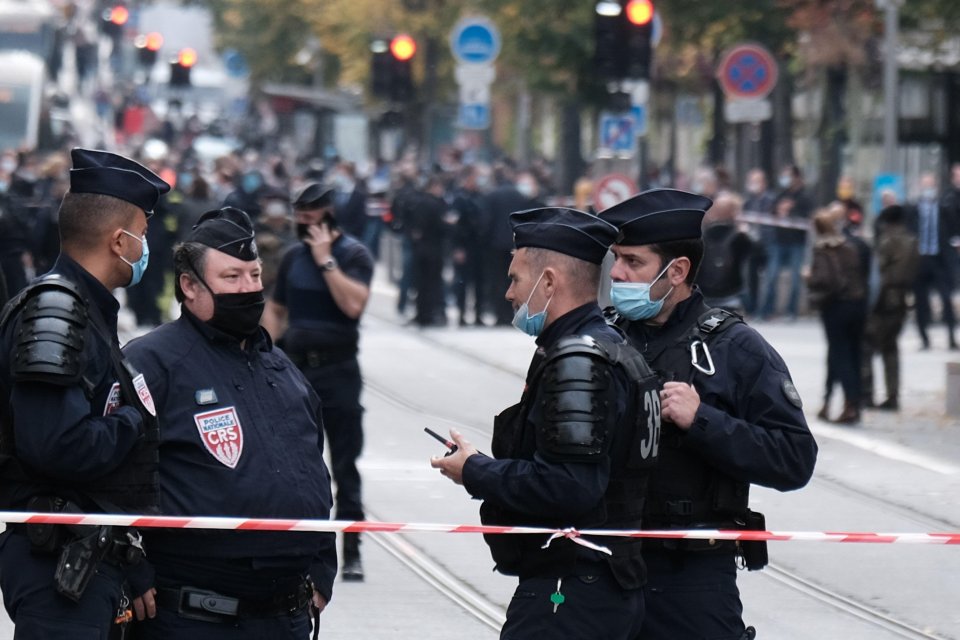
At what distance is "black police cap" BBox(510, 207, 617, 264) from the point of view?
4.88m

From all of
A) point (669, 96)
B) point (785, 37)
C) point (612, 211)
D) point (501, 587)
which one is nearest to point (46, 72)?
point (669, 96)

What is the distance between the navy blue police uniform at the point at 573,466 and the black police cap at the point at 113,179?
0.97 meters

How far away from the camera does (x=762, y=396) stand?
5336mm

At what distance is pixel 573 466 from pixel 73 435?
1195 millimetres

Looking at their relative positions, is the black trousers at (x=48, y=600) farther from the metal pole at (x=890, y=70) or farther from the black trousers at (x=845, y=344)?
the metal pole at (x=890, y=70)

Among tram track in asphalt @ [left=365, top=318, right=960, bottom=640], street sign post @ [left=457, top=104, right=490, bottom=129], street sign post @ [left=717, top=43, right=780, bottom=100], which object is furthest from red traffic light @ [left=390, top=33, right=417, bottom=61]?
tram track in asphalt @ [left=365, top=318, right=960, bottom=640]

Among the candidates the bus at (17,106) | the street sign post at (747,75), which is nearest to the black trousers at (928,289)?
the street sign post at (747,75)

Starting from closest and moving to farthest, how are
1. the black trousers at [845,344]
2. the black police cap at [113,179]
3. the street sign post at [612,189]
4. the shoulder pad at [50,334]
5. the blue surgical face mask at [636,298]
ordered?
the shoulder pad at [50,334] → the black police cap at [113,179] → the blue surgical face mask at [636,298] → the black trousers at [845,344] → the street sign post at [612,189]

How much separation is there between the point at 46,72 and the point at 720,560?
3746cm

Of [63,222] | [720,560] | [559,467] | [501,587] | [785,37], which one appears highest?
[785,37]

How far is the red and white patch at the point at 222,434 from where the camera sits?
196 inches

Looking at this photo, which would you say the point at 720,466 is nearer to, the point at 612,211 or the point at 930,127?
the point at 612,211

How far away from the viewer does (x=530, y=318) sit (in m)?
4.93

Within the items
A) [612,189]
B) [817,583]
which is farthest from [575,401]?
[612,189]
